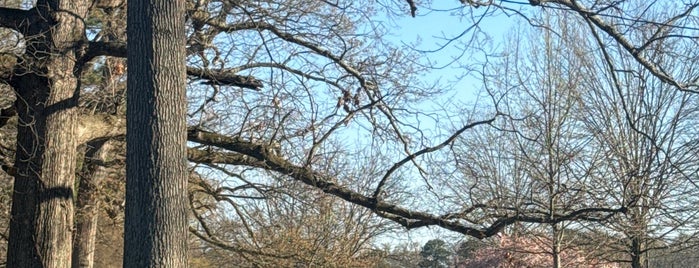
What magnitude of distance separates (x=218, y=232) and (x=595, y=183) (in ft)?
26.9

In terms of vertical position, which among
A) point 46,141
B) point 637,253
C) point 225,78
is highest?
point 225,78

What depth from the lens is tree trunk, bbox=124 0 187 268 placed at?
4.72 metres

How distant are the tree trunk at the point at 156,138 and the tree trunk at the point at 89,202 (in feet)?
18.5

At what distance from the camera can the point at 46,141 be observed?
7.72m

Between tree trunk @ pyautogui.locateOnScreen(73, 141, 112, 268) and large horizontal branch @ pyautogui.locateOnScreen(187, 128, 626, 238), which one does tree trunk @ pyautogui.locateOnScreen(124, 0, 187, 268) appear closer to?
large horizontal branch @ pyautogui.locateOnScreen(187, 128, 626, 238)

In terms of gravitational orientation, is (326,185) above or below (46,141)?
below

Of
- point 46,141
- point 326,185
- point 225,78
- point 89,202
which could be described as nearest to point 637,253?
point 326,185

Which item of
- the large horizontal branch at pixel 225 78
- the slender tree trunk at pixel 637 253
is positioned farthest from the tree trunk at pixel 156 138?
the slender tree trunk at pixel 637 253

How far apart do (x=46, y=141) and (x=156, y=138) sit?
333cm

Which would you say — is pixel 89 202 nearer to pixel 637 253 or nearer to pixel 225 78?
pixel 225 78

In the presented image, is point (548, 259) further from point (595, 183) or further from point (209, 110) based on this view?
point (209, 110)

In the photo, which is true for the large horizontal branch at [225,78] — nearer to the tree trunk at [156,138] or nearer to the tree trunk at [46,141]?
the tree trunk at [46,141]

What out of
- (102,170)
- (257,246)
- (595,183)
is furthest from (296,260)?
(595,183)

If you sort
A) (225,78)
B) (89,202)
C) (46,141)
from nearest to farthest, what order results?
(46,141) → (225,78) → (89,202)
